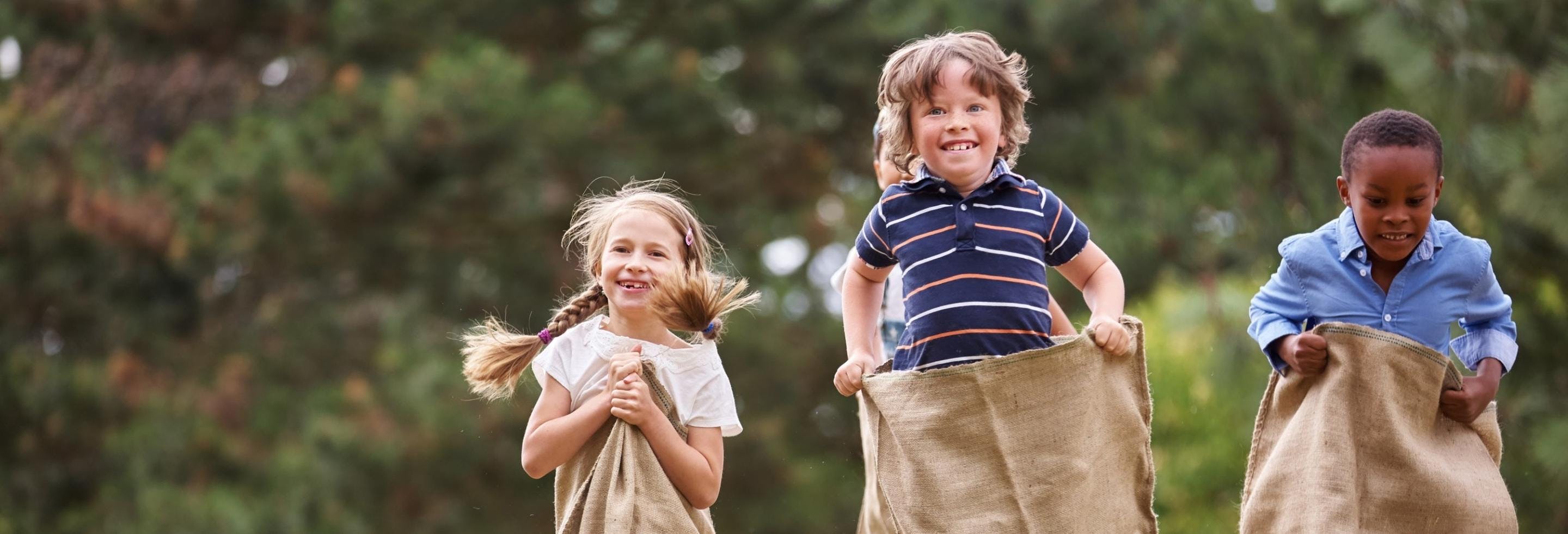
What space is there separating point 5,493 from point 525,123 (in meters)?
6.08

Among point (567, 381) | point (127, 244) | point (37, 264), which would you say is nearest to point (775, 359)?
point (127, 244)

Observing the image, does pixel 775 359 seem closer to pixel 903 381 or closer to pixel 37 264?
pixel 37 264

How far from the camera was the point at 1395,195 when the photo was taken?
3.57 meters

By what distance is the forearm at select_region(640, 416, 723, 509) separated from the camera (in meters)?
3.86

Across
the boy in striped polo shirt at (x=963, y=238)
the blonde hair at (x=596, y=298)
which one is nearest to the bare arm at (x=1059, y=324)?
the boy in striped polo shirt at (x=963, y=238)

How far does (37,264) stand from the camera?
546 inches

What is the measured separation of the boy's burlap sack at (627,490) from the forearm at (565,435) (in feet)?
0.16

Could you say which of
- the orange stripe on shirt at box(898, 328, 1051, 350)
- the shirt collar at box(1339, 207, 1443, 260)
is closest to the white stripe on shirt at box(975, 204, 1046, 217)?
the orange stripe on shirt at box(898, 328, 1051, 350)

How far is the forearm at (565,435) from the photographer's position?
387 cm

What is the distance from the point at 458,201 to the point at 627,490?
8.96 meters

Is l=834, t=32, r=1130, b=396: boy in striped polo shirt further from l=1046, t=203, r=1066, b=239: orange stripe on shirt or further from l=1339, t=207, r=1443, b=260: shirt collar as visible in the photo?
l=1339, t=207, r=1443, b=260: shirt collar

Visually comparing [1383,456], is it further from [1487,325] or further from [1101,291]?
[1101,291]

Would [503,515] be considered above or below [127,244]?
below

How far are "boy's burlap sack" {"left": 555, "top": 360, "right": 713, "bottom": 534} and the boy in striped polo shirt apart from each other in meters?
0.47
